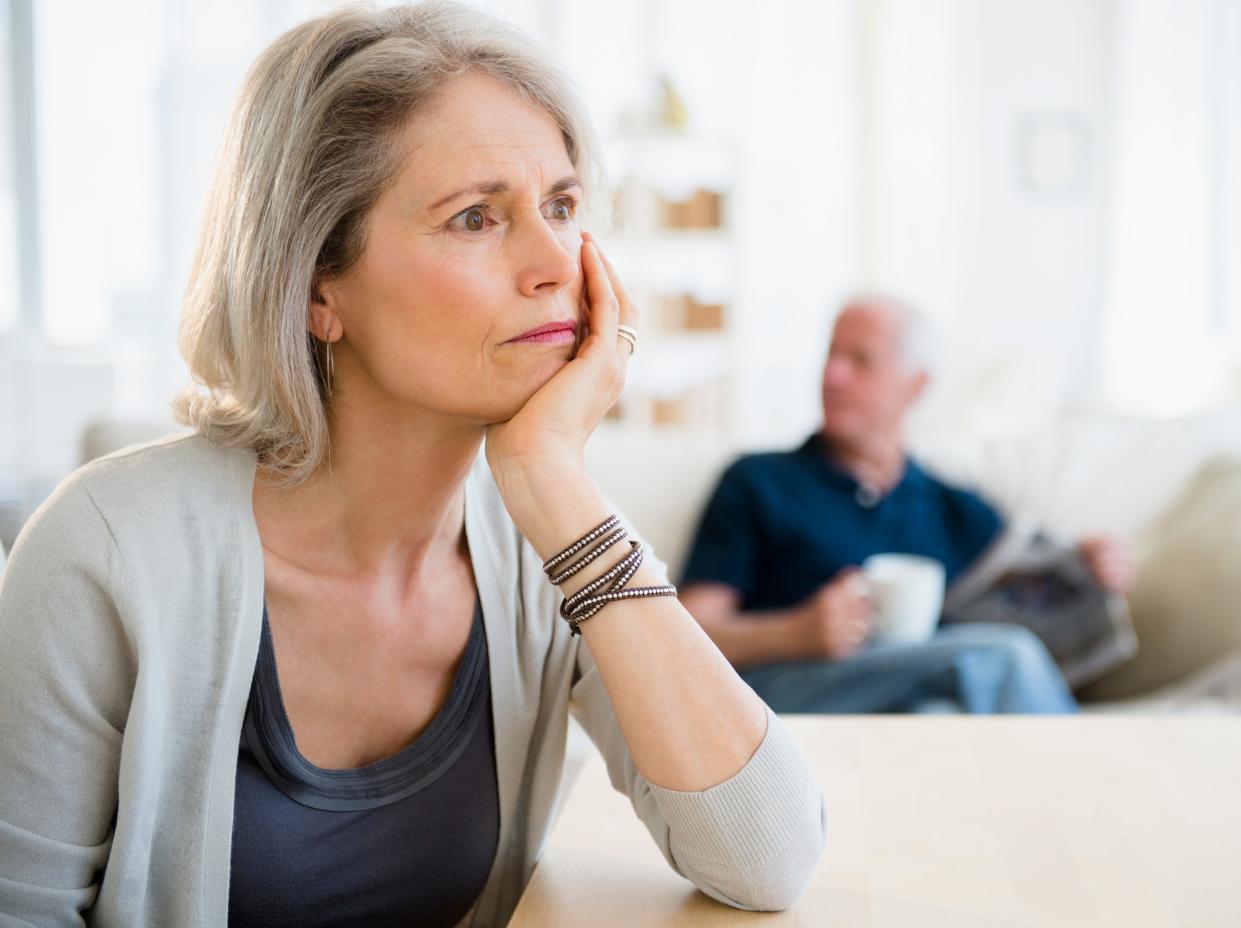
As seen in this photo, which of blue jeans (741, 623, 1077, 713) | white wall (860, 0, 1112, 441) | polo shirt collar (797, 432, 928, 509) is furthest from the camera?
white wall (860, 0, 1112, 441)

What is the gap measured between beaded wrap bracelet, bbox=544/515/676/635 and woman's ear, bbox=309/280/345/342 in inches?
11.6

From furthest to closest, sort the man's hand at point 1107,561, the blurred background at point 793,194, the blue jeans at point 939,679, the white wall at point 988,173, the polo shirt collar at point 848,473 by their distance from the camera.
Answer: the white wall at point 988,173 < the blurred background at point 793,194 < the polo shirt collar at point 848,473 < the man's hand at point 1107,561 < the blue jeans at point 939,679

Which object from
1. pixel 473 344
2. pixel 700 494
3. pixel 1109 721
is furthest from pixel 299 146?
pixel 700 494

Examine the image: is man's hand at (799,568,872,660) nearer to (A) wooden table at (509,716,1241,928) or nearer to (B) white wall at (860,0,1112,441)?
(A) wooden table at (509,716,1241,928)

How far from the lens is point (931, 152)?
227 inches

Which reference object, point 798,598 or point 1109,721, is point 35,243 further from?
point 1109,721

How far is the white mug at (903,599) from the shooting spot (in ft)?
6.84

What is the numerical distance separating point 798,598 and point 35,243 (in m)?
4.07

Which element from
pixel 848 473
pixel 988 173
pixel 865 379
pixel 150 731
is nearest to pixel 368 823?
pixel 150 731

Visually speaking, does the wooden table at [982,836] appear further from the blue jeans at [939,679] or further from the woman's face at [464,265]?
the blue jeans at [939,679]

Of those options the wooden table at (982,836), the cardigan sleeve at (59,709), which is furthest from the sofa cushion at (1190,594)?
the cardigan sleeve at (59,709)

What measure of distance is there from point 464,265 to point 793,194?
499cm

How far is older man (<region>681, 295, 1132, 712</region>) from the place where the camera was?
6.81ft

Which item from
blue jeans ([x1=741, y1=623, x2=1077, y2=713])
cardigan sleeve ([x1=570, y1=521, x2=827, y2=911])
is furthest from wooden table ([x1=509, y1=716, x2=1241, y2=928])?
blue jeans ([x1=741, y1=623, x2=1077, y2=713])
